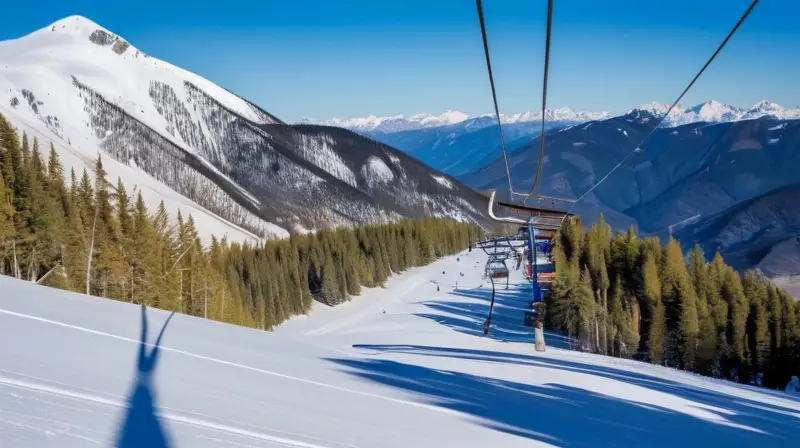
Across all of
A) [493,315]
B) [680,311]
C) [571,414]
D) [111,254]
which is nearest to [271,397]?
[571,414]

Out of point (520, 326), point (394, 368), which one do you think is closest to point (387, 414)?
point (394, 368)

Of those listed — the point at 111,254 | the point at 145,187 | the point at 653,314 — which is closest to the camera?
the point at 111,254

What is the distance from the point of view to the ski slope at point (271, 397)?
589 cm

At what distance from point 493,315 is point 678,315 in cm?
1972

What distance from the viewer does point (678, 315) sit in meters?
54.9

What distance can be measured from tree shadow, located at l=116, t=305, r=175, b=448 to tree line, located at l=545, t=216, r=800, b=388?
165 feet

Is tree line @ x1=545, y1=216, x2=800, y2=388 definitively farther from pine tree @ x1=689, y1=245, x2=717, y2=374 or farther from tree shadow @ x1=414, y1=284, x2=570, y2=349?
tree shadow @ x1=414, y1=284, x2=570, y2=349

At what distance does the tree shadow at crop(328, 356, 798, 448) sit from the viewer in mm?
9641

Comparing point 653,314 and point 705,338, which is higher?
point 653,314

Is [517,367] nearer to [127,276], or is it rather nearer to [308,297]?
[127,276]

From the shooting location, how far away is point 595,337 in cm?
5725

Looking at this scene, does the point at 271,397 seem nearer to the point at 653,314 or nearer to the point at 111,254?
the point at 111,254

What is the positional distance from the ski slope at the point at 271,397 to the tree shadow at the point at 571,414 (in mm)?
46

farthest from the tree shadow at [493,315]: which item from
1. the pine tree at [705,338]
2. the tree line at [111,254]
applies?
the tree line at [111,254]
